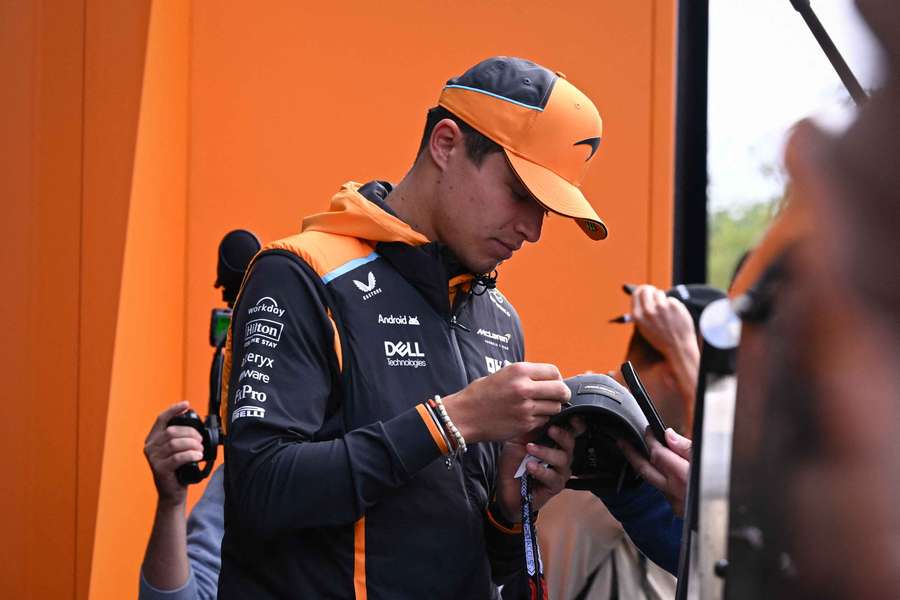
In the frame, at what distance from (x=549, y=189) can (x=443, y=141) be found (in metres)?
0.21

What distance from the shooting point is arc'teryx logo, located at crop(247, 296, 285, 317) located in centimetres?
164

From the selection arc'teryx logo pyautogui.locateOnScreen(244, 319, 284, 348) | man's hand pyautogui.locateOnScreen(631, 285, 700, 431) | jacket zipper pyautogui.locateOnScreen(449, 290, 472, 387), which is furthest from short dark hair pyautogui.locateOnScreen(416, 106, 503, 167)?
man's hand pyautogui.locateOnScreen(631, 285, 700, 431)

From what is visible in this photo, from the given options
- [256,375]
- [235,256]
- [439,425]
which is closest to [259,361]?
[256,375]

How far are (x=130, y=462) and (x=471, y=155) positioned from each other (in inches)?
74.9

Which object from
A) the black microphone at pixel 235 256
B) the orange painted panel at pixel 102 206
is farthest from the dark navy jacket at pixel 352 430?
the orange painted panel at pixel 102 206

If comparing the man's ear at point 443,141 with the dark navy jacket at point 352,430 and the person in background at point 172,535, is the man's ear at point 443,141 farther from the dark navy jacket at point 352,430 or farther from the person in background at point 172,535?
the person in background at point 172,535

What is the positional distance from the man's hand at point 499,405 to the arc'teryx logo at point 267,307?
284 mm

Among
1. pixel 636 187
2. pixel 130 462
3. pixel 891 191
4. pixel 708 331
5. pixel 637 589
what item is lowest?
pixel 130 462

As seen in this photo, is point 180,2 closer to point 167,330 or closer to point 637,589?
point 167,330

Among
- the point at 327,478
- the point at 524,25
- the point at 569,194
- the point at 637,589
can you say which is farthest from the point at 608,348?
the point at 327,478

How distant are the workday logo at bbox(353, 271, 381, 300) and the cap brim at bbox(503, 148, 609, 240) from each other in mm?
297

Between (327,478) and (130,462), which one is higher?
(327,478)

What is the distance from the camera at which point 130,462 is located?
330 centimetres

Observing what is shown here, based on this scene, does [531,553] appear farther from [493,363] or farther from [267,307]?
[267,307]
